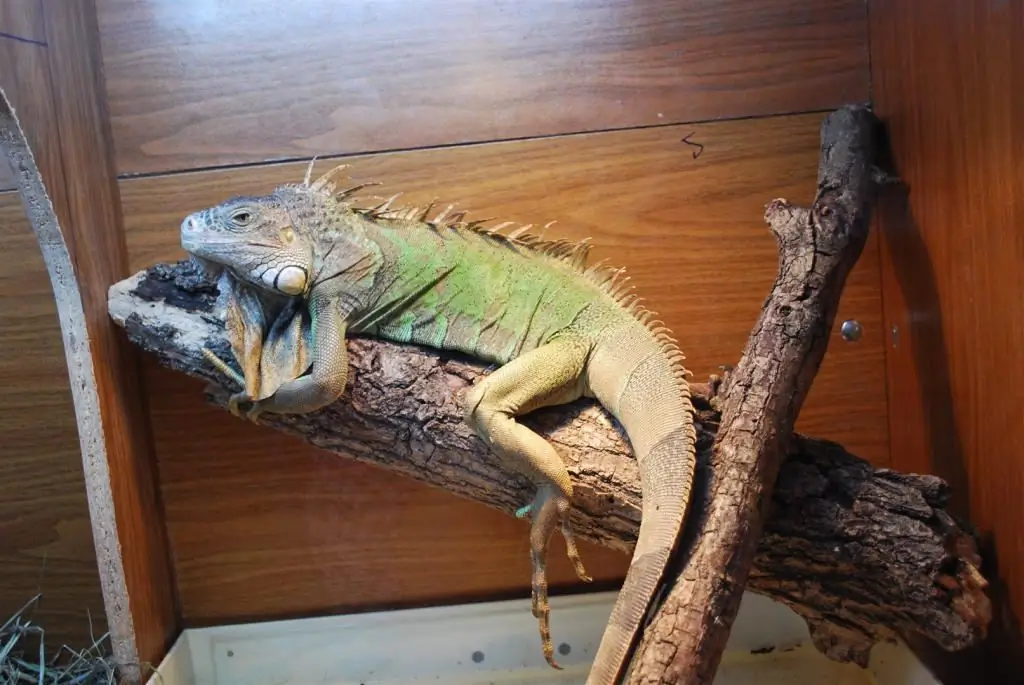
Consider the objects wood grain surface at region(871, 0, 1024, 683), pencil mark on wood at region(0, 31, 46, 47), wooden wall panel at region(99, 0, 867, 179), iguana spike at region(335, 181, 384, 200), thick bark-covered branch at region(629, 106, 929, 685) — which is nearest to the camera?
thick bark-covered branch at region(629, 106, 929, 685)

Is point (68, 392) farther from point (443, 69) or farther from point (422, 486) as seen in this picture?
point (443, 69)

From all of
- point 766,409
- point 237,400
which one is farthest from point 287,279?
point 766,409

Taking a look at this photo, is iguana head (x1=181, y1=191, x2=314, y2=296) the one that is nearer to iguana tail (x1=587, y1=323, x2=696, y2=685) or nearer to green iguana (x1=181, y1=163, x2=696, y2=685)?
green iguana (x1=181, y1=163, x2=696, y2=685)

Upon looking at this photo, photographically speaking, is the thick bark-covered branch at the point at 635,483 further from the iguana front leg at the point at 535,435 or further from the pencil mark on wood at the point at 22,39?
the pencil mark on wood at the point at 22,39

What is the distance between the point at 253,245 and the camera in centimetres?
214

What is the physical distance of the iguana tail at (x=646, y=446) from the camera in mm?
1717

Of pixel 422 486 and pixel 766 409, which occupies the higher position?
pixel 766 409

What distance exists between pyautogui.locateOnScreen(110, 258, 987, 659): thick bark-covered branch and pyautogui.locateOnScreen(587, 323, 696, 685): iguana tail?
92 mm

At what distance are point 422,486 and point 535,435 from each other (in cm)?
91

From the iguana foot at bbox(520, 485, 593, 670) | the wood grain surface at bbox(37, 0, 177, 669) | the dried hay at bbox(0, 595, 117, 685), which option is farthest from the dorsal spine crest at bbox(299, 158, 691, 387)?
the dried hay at bbox(0, 595, 117, 685)

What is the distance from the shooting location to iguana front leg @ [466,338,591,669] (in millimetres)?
1979

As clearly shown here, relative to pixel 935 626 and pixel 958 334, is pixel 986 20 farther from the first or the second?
pixel 935 626

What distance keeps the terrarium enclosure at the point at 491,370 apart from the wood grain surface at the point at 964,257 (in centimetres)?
1

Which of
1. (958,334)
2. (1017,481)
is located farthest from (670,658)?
(958,334)
